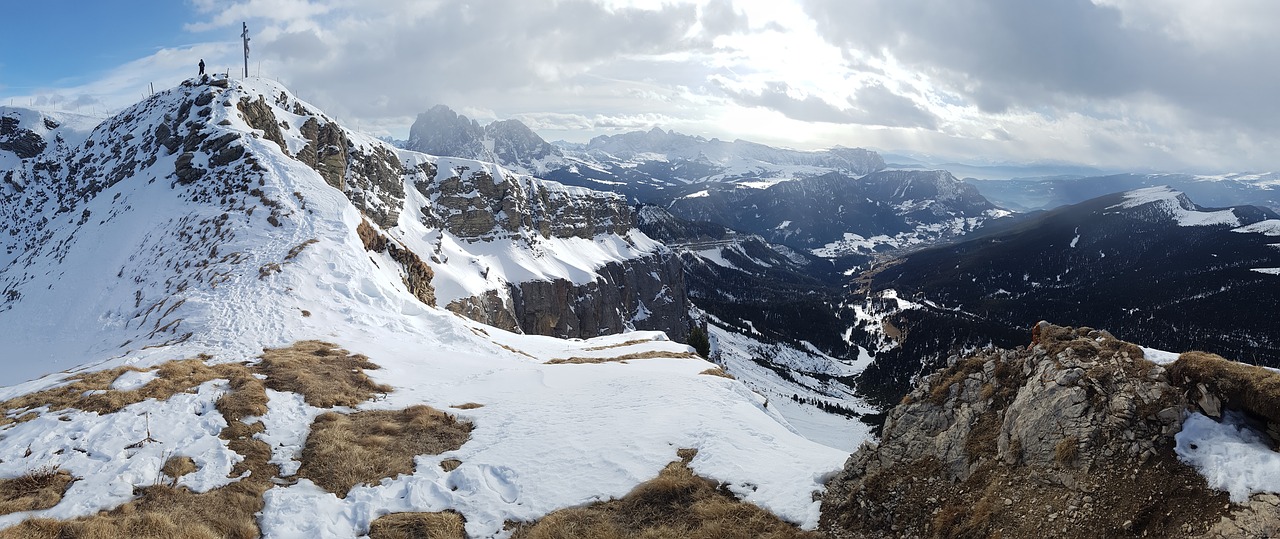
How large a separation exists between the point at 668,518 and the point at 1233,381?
1213cm

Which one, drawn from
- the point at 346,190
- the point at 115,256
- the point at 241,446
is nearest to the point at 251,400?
the point at 241,446

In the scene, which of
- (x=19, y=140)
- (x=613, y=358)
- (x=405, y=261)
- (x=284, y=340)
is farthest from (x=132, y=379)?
(x=19, y=140)

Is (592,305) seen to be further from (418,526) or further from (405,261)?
(418,526)

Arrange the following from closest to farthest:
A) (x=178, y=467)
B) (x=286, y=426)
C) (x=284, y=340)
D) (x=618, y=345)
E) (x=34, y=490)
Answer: (x=34, y=490), (x=178, y=467), (x=286, y=426), (x=284, y=340), (x=618, y=345)

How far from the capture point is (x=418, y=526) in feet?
45.5

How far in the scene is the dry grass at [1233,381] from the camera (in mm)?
9977

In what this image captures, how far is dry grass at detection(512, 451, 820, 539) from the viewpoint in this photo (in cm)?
1362

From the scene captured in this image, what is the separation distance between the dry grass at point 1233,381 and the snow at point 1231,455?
0.34 meters

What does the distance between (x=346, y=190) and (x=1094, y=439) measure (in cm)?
9283

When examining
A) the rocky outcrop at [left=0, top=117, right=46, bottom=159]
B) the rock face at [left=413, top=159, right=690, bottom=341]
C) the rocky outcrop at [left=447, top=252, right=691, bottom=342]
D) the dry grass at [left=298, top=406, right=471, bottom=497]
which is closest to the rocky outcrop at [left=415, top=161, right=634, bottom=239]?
the rock face at [left=413, top=159, right=690, bottom=341]

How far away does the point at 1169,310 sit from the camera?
19662cm

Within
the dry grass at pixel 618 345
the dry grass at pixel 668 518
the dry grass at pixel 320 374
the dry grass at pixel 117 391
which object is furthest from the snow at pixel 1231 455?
the dry grass at pixel 618 345

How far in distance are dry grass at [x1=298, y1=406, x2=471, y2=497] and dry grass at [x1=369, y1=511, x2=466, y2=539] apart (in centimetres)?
209

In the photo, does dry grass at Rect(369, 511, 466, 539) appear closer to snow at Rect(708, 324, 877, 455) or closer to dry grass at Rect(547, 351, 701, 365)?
dry grass at Rect(547, 351, 701, 365)
